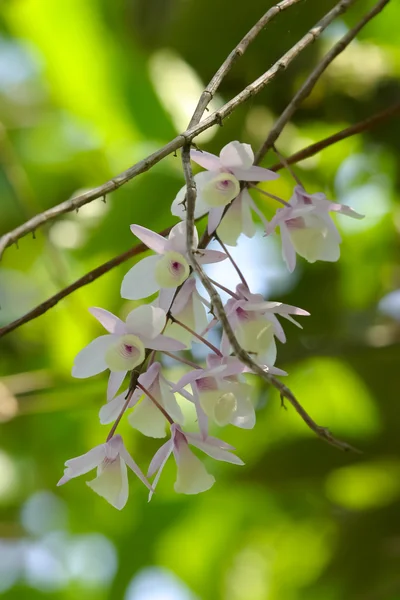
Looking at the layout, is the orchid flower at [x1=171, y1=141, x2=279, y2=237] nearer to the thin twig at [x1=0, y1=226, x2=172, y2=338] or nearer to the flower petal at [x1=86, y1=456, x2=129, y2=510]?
the thin twig at [x1=0, y1=226, x2=172, y2=338]

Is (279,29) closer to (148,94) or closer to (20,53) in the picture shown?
(148,94)

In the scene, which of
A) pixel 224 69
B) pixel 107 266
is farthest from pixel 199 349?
pixel 224 69

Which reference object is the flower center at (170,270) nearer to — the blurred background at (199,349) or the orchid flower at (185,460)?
the orchid flower at (185,460)

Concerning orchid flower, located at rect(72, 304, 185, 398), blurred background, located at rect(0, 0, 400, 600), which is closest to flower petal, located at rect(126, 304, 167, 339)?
orchid flower, located at rect(72, 304, 185, 398)

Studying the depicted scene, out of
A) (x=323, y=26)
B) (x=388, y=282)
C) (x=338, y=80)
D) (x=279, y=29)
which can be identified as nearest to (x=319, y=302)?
(x=388, y=282)

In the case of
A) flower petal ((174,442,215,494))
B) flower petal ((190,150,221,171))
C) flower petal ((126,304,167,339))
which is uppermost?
flower petal ((190,150,221,171))

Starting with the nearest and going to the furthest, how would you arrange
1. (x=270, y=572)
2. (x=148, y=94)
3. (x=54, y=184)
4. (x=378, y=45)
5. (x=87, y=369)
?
1. (x=87, y=369)
2. (x=378, y=45)
3. (x=148, y=94)
4. (x=54, y=184)
5. (x=270, y=572)
